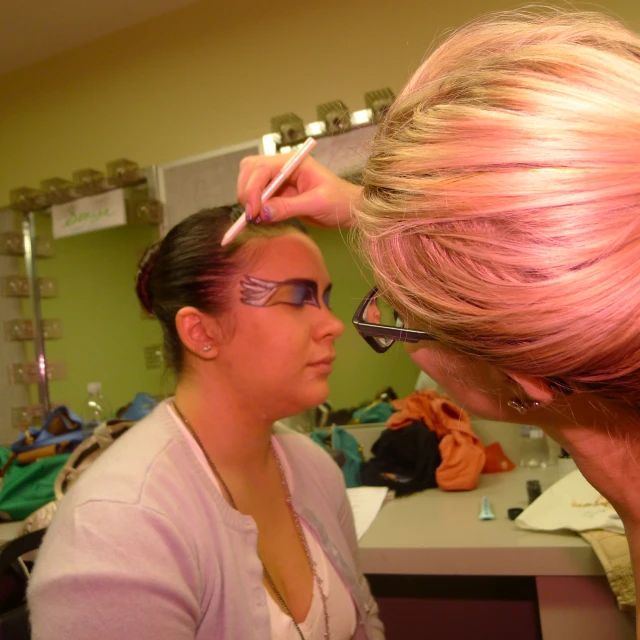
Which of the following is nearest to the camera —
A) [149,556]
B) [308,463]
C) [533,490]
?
[149,556]

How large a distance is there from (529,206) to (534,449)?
1293 mm

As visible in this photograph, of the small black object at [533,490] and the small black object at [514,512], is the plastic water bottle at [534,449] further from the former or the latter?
the small black object at [514,512]

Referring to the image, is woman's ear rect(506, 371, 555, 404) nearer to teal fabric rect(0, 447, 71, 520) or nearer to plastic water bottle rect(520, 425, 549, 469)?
plastic water bottle rect(520, 425, 549, 469)

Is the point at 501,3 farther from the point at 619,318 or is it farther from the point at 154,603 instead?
the point at 154,603

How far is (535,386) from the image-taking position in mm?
416

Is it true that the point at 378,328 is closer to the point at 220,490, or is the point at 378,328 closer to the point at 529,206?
the point at 529,206

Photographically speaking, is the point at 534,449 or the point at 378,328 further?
the point at 534,449

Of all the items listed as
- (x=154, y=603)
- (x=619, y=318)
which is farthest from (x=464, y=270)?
(x=154, y=603)

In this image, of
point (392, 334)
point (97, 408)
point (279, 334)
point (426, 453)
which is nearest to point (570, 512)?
point (426, 453)

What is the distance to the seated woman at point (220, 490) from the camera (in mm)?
622

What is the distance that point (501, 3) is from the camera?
5.34 ft

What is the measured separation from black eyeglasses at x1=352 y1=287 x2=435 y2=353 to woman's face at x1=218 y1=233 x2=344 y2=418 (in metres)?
0.36

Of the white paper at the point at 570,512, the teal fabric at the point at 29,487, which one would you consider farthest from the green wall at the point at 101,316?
the white paper at the point at 570,512

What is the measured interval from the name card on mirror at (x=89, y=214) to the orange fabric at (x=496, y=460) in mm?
1344
